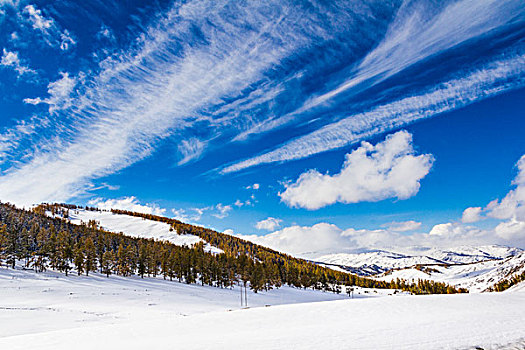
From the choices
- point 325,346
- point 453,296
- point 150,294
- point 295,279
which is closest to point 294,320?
point 325,346

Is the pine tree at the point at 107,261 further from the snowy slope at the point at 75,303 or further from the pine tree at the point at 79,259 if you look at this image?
the pine tree at the point at 79,259

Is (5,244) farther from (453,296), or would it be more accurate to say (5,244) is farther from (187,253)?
(453,296)

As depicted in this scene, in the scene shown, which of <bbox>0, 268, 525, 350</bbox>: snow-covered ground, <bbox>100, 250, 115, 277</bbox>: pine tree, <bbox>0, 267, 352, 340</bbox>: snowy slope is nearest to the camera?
<bbox>0, 268, 525, 350</bbox>: snow-covered ground

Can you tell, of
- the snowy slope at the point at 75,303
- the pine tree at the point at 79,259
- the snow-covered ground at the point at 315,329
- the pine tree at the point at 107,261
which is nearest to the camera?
the snow-covered ground at the point at 315,329

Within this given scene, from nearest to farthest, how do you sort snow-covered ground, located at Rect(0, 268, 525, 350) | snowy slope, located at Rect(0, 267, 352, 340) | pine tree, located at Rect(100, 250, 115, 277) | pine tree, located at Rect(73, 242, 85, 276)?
snow-covered ground, located at Rect(0, 268, 525, 350) → snowy slope, located at Rect(0, 267, 352, 340) → pine tree, located at Rect(73, 242, 85, 276) → pine tree, located at Rect(100, 250, 115, 277)

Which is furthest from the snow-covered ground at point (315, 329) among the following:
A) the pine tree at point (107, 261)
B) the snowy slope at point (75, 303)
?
the pine tree at point (107, 261)

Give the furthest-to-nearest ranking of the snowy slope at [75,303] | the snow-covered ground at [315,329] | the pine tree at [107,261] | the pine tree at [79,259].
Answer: the pine tree at [107,261] < the pine tree at [79,259] < the snowy slope at [75,303] < the snow-covered ground at [315,329]

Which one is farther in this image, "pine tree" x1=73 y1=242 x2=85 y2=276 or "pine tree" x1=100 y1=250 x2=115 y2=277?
"pine tree" x1=100 y1=250 x2=115 y2=277

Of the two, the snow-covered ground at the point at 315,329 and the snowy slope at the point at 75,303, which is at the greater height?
the snow-covered ground at the point at 315,329

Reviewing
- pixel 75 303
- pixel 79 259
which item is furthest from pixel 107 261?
pixel 75 303

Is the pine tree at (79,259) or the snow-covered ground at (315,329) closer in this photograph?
the snow-covered ground at (315,329)

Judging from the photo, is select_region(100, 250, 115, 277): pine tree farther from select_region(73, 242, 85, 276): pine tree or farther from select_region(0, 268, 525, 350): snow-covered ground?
select_region(0, 268, 525, 350): snow-covered ground

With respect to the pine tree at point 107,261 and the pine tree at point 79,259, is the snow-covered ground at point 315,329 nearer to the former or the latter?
the pine tree at point 79,259

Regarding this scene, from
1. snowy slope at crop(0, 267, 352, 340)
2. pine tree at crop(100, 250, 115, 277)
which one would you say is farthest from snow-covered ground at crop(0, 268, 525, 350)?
pine tree at crop(100, 250, 115, 277)
